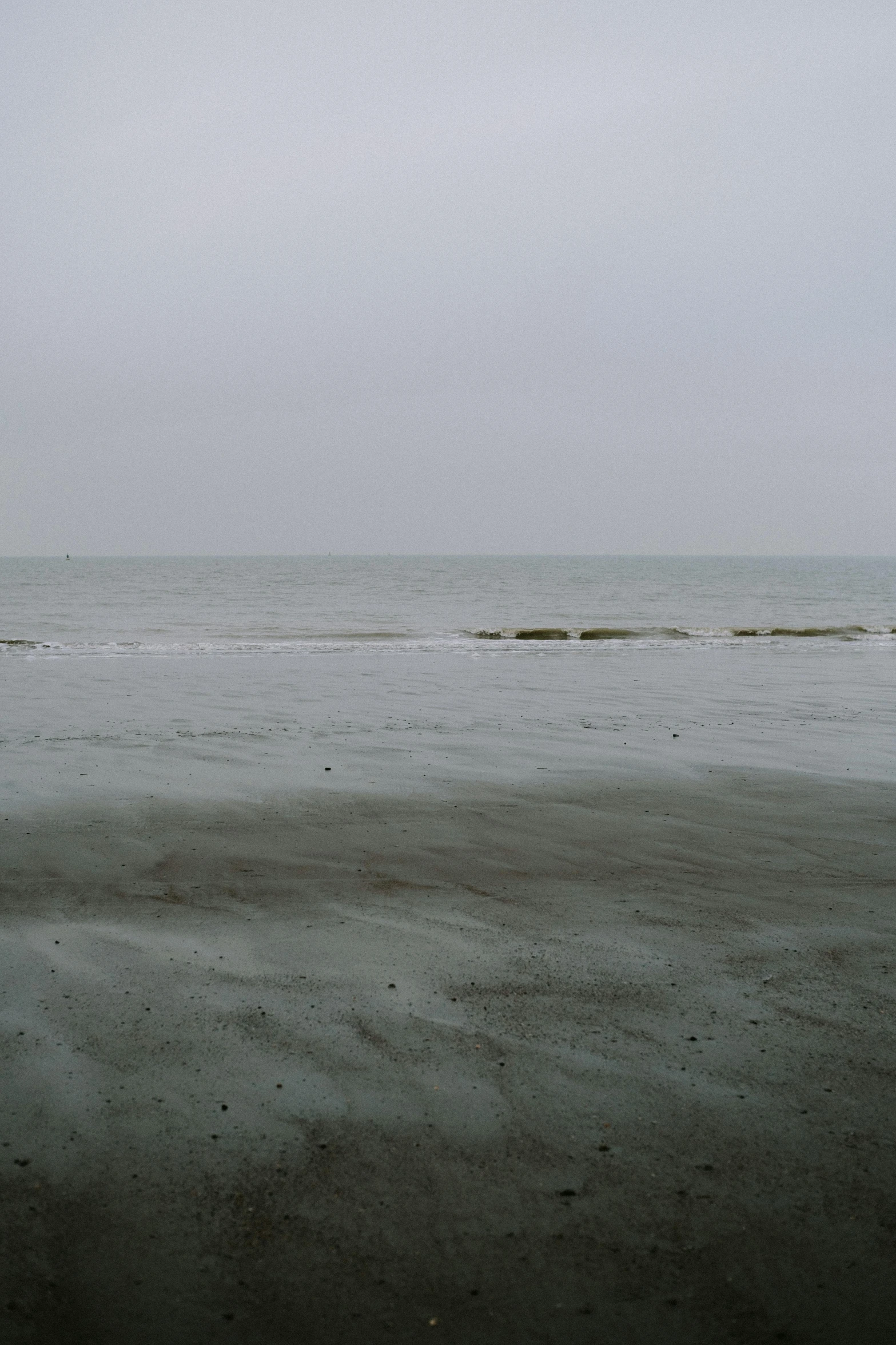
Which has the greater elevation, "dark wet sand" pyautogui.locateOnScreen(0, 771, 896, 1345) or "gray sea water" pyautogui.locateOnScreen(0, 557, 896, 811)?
"gray sea water" pyautogui.locateOnScreen(0, 557, 896, 811)

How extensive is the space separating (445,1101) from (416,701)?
9.34 metres

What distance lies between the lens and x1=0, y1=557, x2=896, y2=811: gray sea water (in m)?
8.02

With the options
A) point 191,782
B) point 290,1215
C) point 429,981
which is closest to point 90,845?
point 191,782

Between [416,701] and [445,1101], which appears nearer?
[445,1101]

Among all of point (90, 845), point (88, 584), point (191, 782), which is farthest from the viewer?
point (88, 584)

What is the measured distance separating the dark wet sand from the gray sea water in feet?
8.55

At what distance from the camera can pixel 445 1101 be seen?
2.97 meters

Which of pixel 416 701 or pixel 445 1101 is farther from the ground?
pixel 416 701

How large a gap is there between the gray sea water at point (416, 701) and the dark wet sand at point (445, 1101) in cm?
261

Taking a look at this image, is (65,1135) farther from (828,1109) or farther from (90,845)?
(90,845)

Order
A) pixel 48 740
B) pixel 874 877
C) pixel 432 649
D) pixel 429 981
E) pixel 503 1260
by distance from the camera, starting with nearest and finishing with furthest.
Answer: pixel 503 1260 < pixel 429 981 < pixel 874 877 < pixel 48 740 < pixel 432 649

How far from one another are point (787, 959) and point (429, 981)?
169 centimetres

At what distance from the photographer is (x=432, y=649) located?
21234 mm

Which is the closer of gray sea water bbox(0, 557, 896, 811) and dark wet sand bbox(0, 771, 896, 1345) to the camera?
dark wet sand bbox(0, 771, 896, 1345)
